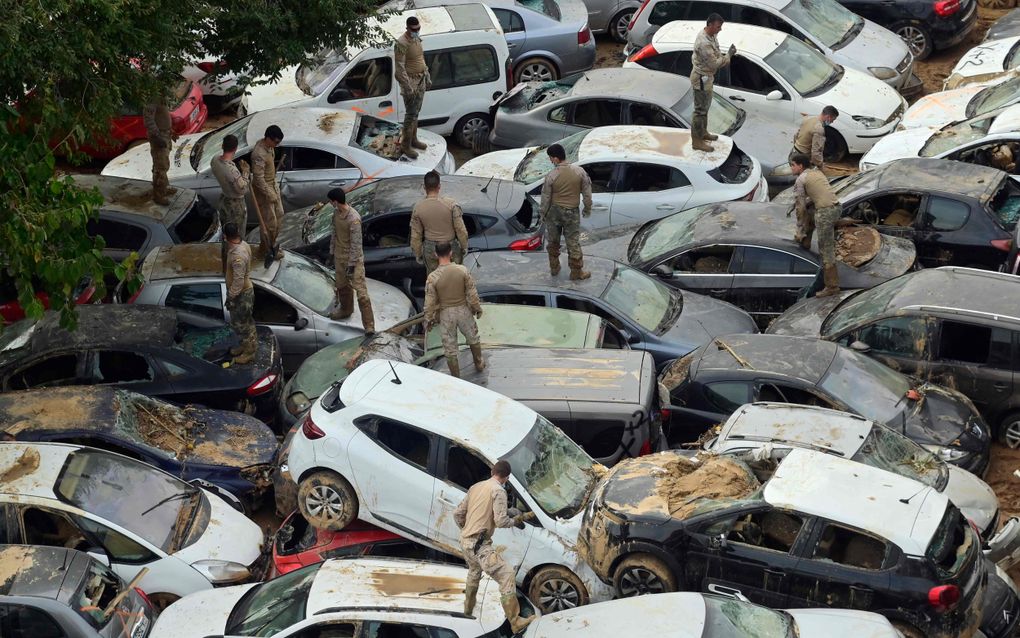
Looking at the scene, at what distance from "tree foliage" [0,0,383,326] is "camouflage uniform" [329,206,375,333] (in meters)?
2.21

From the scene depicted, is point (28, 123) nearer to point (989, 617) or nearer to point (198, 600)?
point (198, 600)

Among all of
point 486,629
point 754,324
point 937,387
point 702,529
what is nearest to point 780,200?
point 754,324

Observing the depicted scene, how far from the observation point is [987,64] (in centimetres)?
1761

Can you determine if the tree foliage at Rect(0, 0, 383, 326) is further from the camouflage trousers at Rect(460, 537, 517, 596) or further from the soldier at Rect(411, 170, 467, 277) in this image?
the camouflage trousers at Rect(460, 537, 517, 596)

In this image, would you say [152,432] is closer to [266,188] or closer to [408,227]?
[266,188]

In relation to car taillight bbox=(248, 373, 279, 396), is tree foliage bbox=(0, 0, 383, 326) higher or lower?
higher

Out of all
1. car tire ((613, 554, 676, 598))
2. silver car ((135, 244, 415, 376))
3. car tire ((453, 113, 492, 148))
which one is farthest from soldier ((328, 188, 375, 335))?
car tire ((453, 113, 492, 148))

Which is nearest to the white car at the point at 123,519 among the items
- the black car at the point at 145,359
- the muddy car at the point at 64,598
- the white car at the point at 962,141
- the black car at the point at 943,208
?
the muddy car at the point at 64,598

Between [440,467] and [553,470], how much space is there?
0.88 m

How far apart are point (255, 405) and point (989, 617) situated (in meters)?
6.80

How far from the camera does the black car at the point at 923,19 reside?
63.4ft

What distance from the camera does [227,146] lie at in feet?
44.2

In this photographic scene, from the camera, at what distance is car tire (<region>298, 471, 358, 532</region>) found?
32.6 ft

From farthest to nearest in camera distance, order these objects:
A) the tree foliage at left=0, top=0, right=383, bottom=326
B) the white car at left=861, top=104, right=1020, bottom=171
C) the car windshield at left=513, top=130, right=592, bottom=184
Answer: the car windshield at left=513, top=130, right=592, bottom=184
the white car at left=861, top=104, right=1020, bottom=171
the tree foliage at left=0, top=0, right=383, bottom=326
